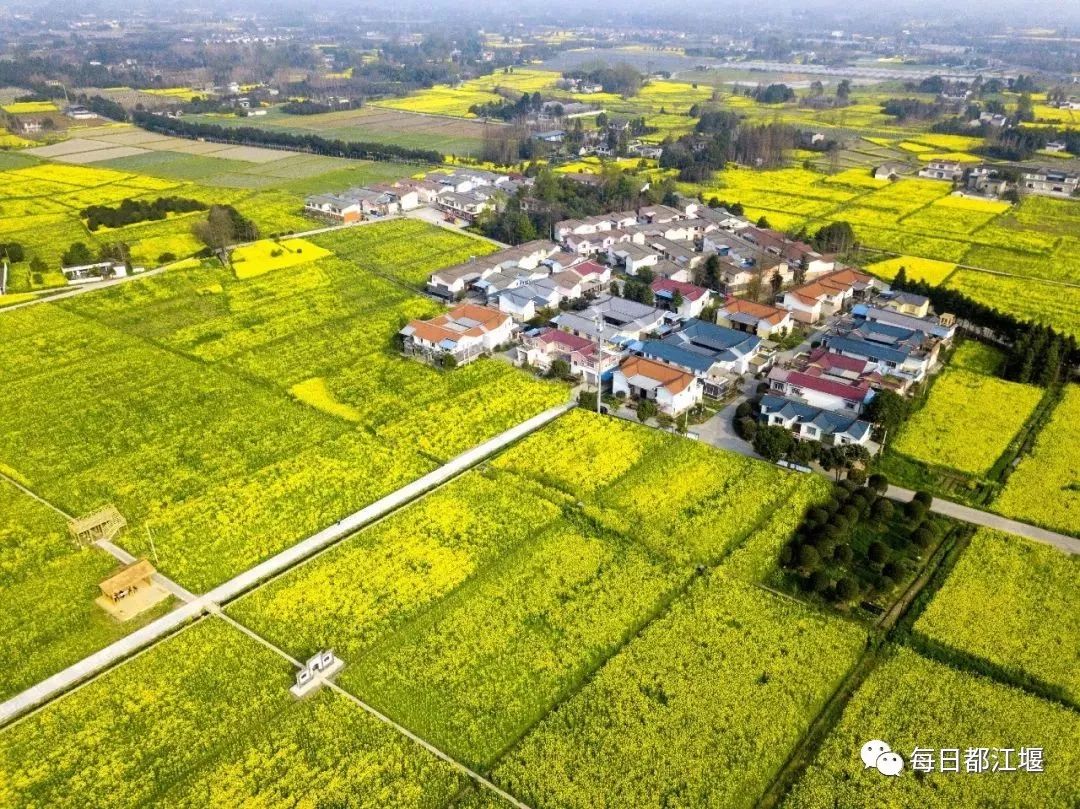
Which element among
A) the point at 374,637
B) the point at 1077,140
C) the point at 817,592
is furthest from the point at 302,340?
the point at 1077,140

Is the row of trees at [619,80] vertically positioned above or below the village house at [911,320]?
above

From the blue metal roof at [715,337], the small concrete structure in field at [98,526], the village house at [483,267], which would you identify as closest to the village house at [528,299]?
the village house at [483,267]

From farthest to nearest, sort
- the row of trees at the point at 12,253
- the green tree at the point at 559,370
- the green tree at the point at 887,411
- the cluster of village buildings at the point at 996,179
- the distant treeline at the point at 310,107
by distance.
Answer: the distant treeline at the point at 310,107 < the cluster of village buildings at the point at 996,179 < the row of trees at the point at 12,253 < the green tree at the point at 559,370 < the green tree at the point at 887,411

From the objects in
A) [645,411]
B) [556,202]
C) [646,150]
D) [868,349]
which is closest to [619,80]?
[646,150]

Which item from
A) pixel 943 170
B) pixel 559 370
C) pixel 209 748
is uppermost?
pixel 943 170

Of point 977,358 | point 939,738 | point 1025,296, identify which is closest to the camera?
point 939,738

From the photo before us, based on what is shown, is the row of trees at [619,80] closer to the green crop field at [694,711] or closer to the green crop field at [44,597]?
the green crop field at [44,597]

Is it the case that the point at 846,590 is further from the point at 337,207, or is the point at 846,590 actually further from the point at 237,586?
the point at 337,207

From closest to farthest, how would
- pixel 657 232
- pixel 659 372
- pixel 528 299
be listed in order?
pixel 659 372, pixel 528 299, pixel 657 232
